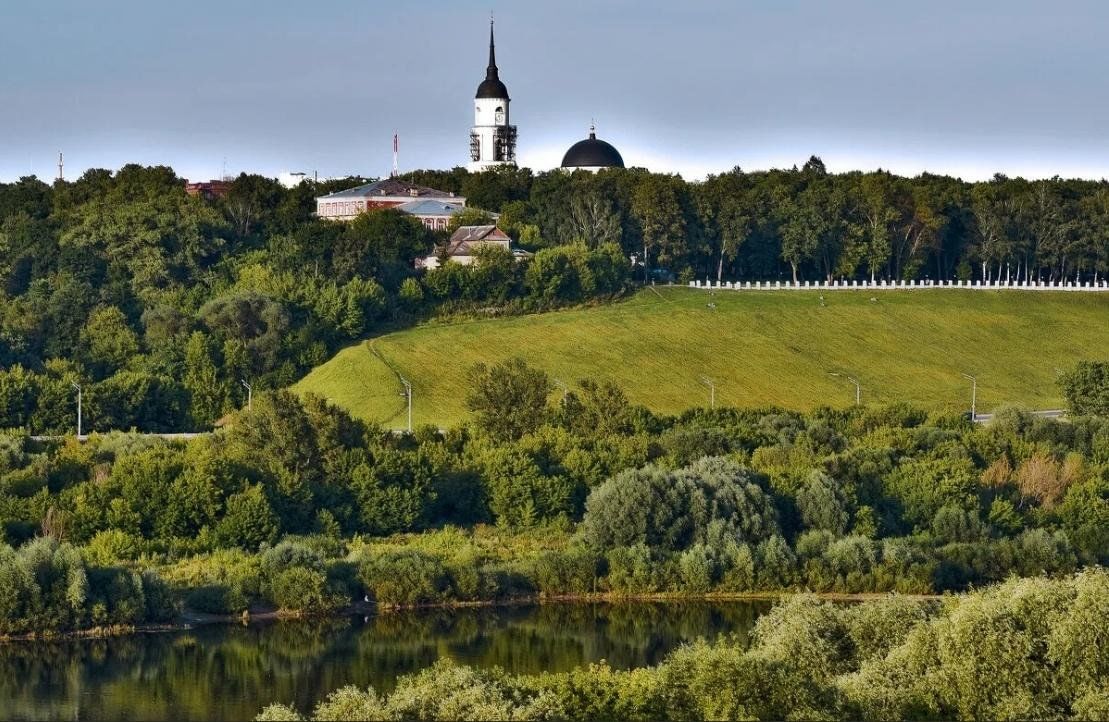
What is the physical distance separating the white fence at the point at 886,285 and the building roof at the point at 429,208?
16718 mm

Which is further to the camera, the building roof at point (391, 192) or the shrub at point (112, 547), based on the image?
the building roof at point (391, 192)

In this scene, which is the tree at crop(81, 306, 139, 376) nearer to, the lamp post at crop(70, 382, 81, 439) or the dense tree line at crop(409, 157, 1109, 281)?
the lamp post at crop(70, 382, 81, 439)

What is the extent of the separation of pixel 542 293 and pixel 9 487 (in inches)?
2116

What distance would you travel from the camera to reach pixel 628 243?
14200 centimetres

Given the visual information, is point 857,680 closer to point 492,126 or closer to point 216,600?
point 216,600

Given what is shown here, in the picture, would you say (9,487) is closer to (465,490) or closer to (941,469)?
(465,490)

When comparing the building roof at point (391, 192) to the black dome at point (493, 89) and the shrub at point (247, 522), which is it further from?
the shrub at point (247, 522)

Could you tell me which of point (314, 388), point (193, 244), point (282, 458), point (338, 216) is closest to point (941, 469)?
point (282, 458)

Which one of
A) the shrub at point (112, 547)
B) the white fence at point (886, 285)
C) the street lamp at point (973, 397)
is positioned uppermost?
the white fence at point (886, 285)

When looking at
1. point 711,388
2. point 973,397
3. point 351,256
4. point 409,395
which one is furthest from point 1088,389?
point 351,256

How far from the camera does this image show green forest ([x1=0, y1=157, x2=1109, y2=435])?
4397 inches

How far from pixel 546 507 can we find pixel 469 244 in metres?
52.1

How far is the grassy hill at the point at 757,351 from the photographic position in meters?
111

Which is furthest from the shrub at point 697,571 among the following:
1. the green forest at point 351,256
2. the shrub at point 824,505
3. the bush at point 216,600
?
the green forest at point 351,256
